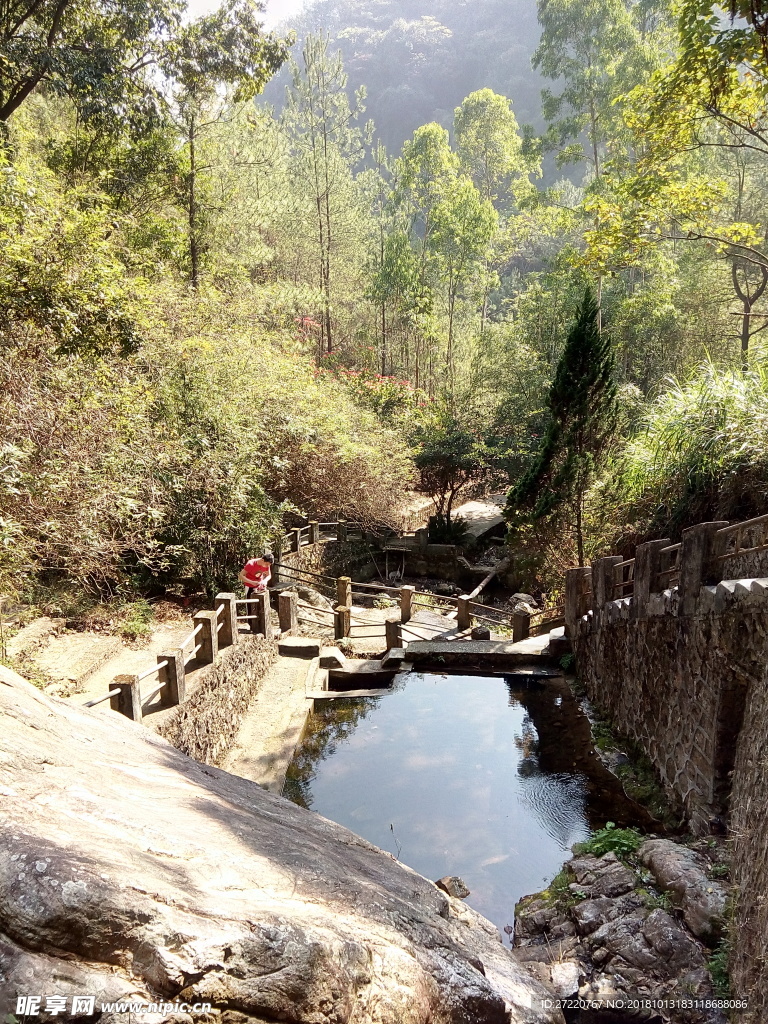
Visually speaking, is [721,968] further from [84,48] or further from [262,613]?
[84,48]

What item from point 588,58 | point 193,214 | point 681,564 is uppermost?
point 588,58

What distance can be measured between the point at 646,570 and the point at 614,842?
3071 mm

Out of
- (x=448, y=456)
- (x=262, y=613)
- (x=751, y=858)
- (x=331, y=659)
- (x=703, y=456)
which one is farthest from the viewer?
(x=448, y=456)

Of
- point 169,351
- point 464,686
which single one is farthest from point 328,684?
point 169,351

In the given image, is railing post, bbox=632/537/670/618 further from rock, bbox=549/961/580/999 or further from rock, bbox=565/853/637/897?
rock, bbox=549/961/580/999

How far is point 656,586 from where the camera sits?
24.1 feet

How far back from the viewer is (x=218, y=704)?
26.8 feet

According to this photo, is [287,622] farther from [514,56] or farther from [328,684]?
[514,56]

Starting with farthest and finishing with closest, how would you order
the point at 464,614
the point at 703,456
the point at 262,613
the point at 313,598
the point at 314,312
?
the point at 314,312
the point at 313,598
the point at 464,614
the point at 262,613
the point at 703,456

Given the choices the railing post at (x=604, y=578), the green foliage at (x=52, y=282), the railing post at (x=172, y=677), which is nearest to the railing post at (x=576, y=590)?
the railing post at (x=604, y=578)

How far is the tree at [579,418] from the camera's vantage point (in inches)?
454

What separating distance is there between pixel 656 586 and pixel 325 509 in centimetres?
1172

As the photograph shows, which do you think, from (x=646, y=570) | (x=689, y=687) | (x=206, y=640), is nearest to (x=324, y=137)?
(x=206, y=640)

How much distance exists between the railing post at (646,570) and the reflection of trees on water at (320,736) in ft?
15.5
